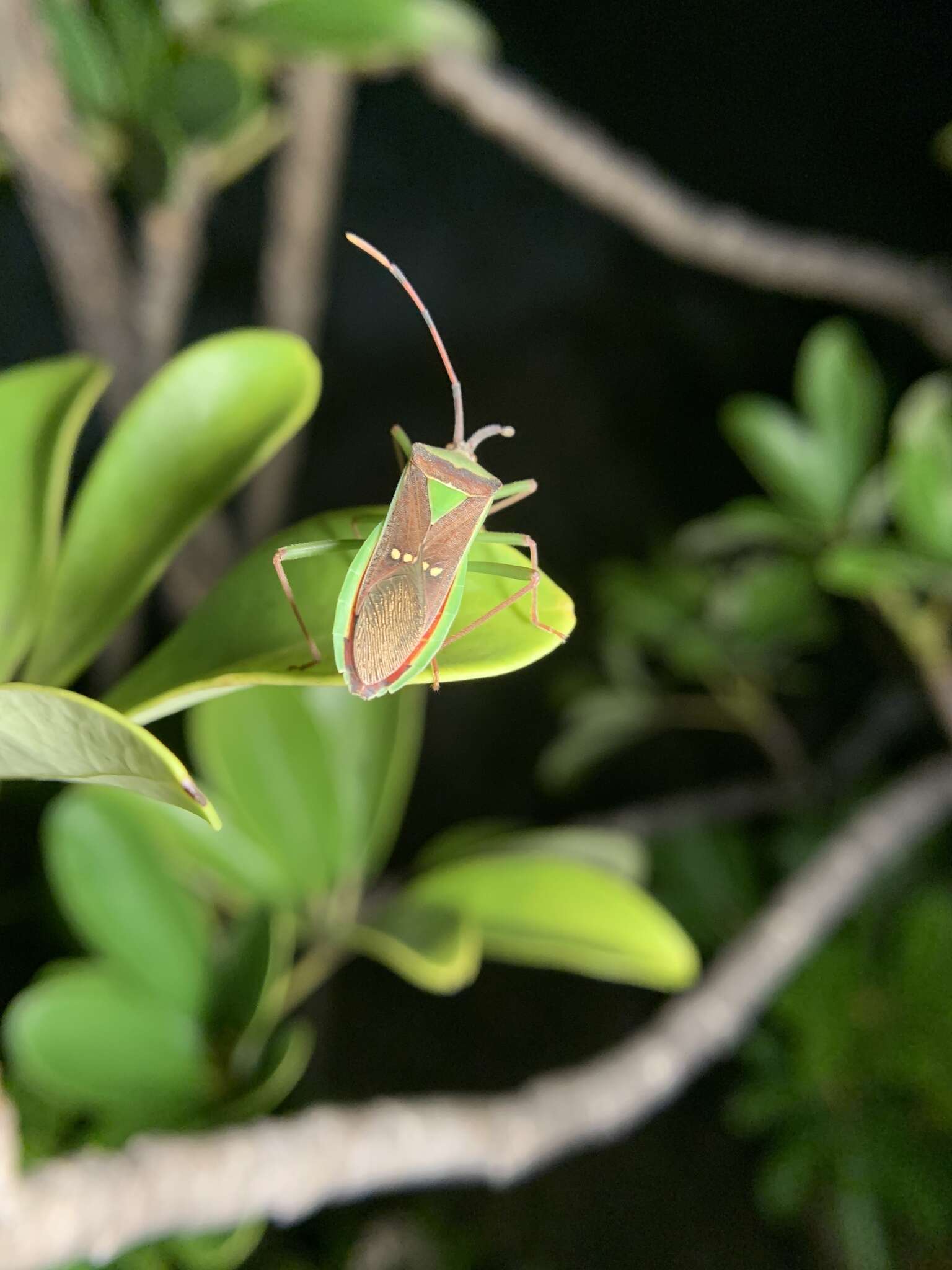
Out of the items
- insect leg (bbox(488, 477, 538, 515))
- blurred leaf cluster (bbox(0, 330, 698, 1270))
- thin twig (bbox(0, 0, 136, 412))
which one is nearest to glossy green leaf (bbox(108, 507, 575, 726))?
blurred leaf cluster (bbox(0, 330, 698, 1270))

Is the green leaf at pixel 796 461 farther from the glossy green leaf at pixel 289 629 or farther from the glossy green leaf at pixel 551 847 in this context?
the glossy green leaf at pixel 289 629

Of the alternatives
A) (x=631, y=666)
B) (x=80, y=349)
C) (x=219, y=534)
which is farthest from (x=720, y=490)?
(x=80, y=349)

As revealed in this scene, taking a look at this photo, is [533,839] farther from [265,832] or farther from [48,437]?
[48,437]

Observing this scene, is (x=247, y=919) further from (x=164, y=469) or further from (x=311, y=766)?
(x=164, y=469)

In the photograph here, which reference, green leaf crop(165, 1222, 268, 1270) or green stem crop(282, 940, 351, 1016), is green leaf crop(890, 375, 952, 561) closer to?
green stem crop(282, 940, 351, 1016)

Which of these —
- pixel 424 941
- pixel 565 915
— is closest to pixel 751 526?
pixel 565 915
